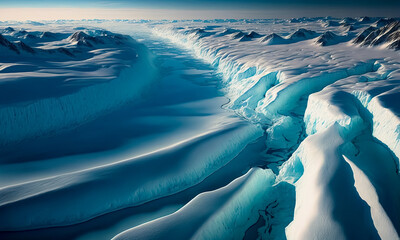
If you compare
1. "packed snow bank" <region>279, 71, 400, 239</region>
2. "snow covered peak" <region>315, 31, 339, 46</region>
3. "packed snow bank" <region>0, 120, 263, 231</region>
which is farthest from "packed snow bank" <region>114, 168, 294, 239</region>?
"snow covered peak" <region>315, 31, 339, 46</region>

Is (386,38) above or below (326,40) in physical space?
above

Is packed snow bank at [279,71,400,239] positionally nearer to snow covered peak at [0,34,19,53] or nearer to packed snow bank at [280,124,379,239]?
packed snow bank at [280,124,379,239]

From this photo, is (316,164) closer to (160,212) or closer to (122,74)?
(160,212)

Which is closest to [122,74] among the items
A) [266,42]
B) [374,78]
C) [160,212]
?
[160,212]

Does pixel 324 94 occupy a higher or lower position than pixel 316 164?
higher

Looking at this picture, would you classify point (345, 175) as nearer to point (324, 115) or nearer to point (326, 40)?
point (324, 115)

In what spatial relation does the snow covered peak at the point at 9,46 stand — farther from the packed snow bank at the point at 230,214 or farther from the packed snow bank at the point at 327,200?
the packed snow bank at the point at 327,200

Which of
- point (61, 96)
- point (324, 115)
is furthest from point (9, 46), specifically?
point (324, 115)
